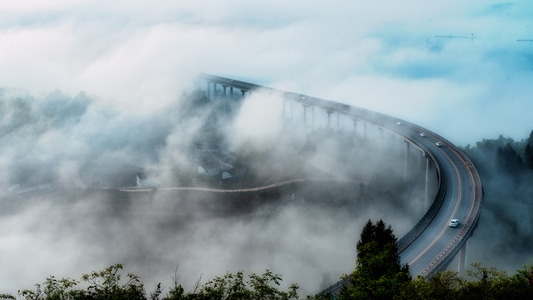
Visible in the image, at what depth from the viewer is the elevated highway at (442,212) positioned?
145 ft

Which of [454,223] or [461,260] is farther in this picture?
[461,260]

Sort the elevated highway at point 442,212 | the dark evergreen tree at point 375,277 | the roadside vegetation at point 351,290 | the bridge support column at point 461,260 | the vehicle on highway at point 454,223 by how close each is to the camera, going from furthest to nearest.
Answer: the bridge support column at point 461,260 → the vehicle on highway at point 454,223 → the elevated highway at point 442,212 → the dark evergreen tree at point 375,277 → the roadside vegetation at point 351,290

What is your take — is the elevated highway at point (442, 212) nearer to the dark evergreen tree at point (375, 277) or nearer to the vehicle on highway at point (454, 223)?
the vehicle on highway at point (454, 223)

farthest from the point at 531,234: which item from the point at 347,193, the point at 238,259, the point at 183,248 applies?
the point at 183,248

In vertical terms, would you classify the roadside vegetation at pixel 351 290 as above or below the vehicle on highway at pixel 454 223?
above

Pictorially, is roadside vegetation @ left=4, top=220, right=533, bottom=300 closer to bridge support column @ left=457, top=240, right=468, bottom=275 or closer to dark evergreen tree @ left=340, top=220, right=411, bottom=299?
dark evergreen tree @ left=340, top=220, right=411, bottom=299

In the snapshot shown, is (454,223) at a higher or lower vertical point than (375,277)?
lower

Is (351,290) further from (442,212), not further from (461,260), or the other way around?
(442,212)

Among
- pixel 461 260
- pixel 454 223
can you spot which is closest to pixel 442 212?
pixel 454 223

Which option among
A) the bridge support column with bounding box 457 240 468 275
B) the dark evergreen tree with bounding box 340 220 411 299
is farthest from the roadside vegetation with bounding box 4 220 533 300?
the bridge support column with bounding box 457 240 468 275

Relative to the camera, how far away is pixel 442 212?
53812mm

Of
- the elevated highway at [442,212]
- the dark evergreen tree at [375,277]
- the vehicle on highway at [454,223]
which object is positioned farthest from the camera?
the vehicle on highway at [454,223]

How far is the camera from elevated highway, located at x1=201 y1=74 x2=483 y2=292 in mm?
44128

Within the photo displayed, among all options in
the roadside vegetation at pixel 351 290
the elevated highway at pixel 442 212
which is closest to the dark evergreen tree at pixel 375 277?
the roadside vegetation at pixel 351 290
